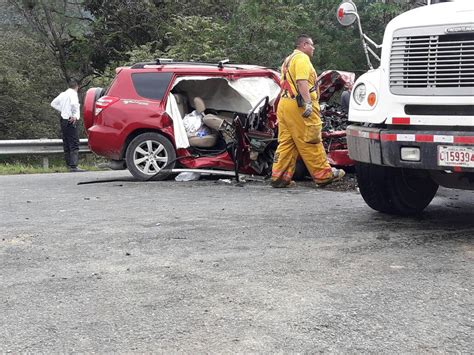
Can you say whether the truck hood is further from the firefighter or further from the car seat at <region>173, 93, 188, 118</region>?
the car seat at <region>173, 93, 188, 118</region>

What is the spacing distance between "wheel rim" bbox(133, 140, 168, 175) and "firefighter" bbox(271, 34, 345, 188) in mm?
2047

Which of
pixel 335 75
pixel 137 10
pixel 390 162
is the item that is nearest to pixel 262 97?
pixel 335 75

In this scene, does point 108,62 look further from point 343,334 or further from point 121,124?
point 343,334

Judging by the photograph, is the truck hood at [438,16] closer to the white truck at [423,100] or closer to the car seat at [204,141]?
the white truck at [423,100]

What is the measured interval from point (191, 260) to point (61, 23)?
26249 millimetres

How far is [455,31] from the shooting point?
15.8ft

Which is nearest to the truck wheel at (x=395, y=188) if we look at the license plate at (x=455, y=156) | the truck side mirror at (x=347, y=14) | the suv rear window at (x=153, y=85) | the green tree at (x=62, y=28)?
the license plate at (x=455, y=156)

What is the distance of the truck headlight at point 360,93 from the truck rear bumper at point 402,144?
0.25 m

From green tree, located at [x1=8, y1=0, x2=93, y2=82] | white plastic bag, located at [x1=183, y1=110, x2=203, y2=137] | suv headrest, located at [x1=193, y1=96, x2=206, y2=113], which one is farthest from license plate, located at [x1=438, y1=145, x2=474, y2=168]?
green tree, located at [x1=8, y1=0, x2=93, y2=82]

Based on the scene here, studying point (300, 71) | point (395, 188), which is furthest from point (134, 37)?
point (395, 188)

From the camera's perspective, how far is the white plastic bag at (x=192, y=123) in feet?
31.5

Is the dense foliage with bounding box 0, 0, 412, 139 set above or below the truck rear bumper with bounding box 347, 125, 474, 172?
above

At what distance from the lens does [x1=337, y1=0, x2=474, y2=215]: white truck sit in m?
4.82

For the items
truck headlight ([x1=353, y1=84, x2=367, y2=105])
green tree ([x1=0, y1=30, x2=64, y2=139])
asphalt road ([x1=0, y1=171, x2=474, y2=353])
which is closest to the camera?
asphalt road ([x1=0, y1=171, x2=474, y2=353])
